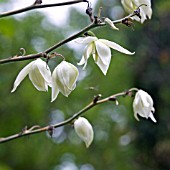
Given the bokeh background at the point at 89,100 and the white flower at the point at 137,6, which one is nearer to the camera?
the white flower at the point at 137,6

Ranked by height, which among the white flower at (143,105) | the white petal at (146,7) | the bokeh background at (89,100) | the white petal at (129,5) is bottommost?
the bokeh background at (89,100)

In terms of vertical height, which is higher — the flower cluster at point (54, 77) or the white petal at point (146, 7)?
the white petal at point (146, 7)

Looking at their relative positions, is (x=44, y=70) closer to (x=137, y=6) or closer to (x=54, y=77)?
(x=54, y=77)

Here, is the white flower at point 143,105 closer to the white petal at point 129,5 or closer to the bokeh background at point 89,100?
the white petal at point 129,5

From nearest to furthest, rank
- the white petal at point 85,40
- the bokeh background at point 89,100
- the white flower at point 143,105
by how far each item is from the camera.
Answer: the white petal at point 85,40 → the white flower at point 143,105 → the bokeh background at point 89,100

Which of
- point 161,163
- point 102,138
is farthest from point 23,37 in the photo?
point 161,163

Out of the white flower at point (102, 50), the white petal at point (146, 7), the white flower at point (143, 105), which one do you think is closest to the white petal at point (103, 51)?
the white flower at point (102, 50)

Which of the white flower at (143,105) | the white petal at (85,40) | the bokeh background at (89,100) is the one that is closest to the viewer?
the white petal at (85,40)
